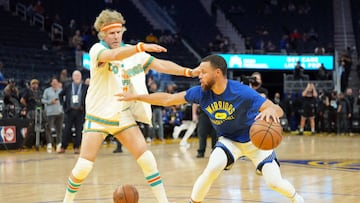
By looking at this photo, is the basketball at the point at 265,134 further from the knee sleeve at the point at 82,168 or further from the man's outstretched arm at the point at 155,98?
the knee sleeve at the point at 82,168

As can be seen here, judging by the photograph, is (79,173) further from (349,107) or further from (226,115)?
(349,107)

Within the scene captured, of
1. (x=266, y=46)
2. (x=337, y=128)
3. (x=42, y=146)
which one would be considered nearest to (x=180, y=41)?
(x=266, y=46)

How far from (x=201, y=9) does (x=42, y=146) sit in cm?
2302

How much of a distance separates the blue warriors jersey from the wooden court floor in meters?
1.94

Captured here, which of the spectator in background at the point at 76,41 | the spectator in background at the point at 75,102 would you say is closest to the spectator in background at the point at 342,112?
the spectator in background at the point at 76,41

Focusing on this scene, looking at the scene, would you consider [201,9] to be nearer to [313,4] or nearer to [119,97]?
[313,4]

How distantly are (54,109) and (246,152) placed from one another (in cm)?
1191

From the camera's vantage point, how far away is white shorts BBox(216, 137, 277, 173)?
7.34 meters

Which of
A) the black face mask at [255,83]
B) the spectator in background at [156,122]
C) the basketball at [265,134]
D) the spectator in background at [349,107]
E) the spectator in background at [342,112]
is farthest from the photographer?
the spectator in background at [349,107]

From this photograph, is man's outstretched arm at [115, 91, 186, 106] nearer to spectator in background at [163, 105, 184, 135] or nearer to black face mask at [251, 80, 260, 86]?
black face mask at [251, 80, 260, 86]

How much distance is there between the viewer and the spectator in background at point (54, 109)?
18.5 metres

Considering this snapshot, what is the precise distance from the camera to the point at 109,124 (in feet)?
25.3

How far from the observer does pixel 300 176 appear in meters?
12.1

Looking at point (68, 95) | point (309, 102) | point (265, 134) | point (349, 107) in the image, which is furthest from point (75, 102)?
point (349, 107)
